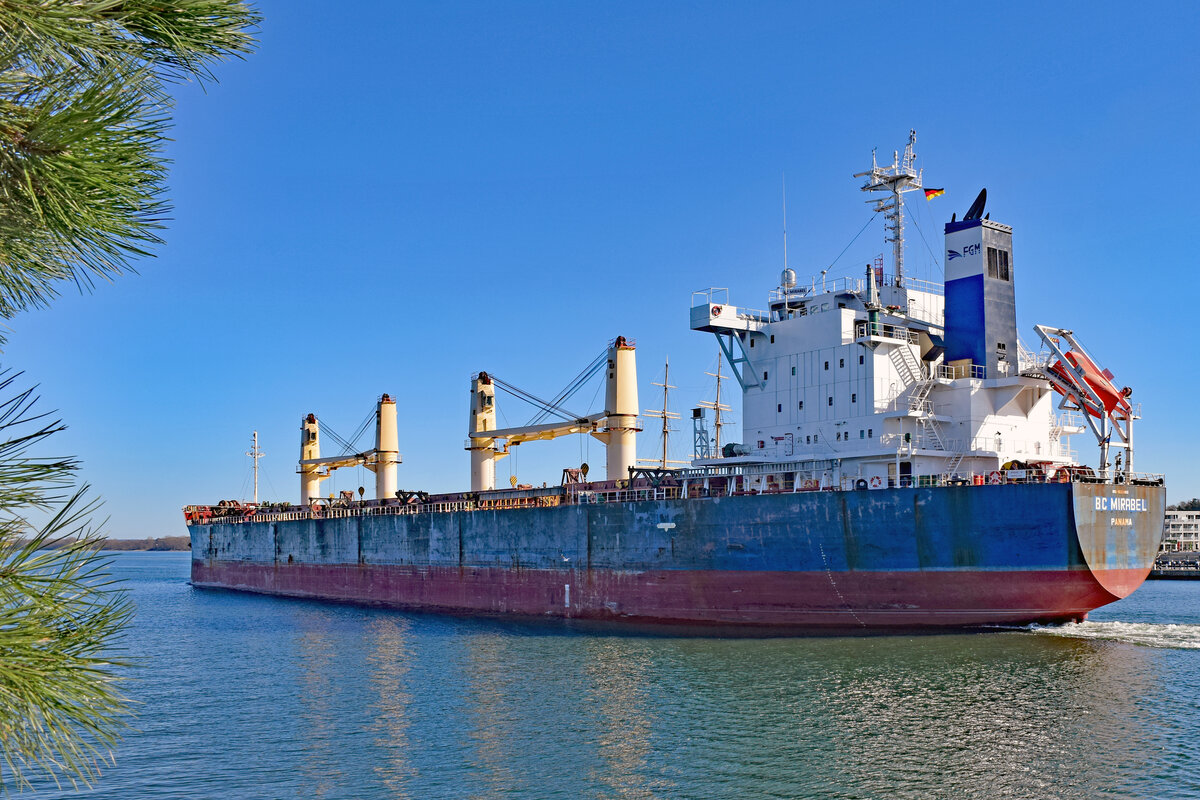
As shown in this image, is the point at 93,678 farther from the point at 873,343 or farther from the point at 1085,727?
the point at 873,343

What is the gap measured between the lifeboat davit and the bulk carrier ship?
60 mm

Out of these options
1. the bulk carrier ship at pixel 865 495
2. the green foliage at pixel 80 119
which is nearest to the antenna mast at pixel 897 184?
the bulk carrier ship at pixel 865 495

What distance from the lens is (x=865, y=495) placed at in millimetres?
24250

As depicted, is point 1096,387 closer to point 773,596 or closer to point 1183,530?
point 773,596

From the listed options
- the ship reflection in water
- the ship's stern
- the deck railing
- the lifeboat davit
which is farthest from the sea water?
the lifeboat davit

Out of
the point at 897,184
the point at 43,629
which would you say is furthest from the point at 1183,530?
the point at 43,629

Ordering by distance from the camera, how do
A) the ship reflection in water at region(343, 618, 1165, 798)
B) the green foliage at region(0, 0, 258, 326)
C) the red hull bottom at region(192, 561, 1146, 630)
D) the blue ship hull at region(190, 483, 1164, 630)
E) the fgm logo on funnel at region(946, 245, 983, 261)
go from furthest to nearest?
the fgm logo on funnel at region(946, 245, 983, 261)
the red hull bottom at region(192, 561, 1146, 630)
the blue ship hull at region(190, 483, 1164, 630)
the ship reflection in water at region(343, 618, 1165, 798)
the green foliage at region(0, 0, 258, 326)

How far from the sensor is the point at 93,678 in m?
3.79

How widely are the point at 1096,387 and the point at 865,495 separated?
23.3ft

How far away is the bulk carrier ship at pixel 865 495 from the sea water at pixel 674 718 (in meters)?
1.75

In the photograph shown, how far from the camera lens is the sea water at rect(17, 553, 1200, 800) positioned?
513 inches

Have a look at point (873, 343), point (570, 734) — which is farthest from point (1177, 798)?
point (873, 343)

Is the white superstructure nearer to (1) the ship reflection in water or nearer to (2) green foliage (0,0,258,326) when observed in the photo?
(1) the ship reflection in water

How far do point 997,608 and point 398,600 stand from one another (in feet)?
78.7
